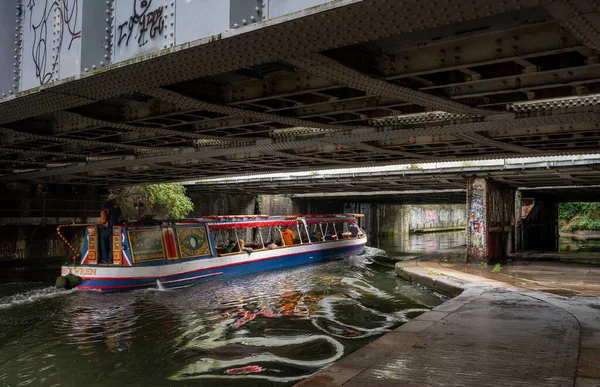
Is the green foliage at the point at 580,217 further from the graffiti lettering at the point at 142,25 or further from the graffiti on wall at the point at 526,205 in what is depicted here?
the graffiti lettering at the point at 142,25

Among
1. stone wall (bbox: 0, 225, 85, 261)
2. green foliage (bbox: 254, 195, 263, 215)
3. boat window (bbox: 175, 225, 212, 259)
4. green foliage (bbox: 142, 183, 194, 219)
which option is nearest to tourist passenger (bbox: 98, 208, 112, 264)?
boat window (bbox: 175, 225, 212, 259)

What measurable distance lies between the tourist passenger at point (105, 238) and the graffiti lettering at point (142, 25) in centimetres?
1048

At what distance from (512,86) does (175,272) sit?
12.7 metres

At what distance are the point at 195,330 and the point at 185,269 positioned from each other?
23.3 feet

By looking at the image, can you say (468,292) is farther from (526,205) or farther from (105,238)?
(526,205)

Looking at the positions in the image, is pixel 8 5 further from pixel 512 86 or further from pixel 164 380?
pixel 512 86

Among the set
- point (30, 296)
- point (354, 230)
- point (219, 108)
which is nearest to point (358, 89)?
point (219, 108)

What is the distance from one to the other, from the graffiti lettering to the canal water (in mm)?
4785

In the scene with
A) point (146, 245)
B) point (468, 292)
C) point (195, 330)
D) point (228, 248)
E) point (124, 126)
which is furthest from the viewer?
point (228, 248)

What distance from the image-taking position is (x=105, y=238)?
641 inches

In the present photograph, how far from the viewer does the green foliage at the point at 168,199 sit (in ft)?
99.1

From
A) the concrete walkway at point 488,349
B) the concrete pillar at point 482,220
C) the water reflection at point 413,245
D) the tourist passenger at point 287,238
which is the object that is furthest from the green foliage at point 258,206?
the concrete walkway at point 488,349

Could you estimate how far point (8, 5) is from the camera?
896 centimetres

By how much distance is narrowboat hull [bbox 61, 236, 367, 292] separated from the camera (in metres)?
15.4
